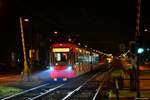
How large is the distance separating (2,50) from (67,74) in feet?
162

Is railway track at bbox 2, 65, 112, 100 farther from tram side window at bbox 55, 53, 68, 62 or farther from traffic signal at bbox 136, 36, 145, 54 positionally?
tram side window at bbox 55, 53, 68, 62

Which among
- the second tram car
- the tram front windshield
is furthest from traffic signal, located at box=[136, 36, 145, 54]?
the tram front windshield

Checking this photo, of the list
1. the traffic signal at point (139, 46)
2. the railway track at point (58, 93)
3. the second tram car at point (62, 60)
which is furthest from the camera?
the second tram car at point (62, 60)

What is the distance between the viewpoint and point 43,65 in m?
98.9

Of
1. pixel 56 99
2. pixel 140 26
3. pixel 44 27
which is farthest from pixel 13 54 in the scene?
pixel 140 26

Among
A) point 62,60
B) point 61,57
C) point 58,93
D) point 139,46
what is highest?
point 61,57

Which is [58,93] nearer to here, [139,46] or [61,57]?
[139,46]

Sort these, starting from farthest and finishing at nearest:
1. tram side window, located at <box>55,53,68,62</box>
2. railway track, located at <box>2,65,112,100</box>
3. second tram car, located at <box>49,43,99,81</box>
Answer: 1. tram side window, located at <box>55,53,68,62</box>
2. second tram car, located at <box>49,43,99,81</box>
3. railway track, located at <box>2,65,112,100</box>

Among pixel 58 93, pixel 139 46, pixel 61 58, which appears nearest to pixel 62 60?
pixel 61 58

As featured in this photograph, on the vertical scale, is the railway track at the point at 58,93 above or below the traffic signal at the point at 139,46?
below

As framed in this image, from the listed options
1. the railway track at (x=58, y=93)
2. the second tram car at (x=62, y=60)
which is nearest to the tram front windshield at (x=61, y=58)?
the second tram car at (x=62, y=60)

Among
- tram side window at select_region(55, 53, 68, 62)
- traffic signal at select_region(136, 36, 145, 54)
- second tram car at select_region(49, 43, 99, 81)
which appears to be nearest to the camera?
traffic signal at select_region(136, 36, 145, 54)

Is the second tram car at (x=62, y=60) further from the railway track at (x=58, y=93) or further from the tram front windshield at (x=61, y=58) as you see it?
the railway track at (x=58, y=93)

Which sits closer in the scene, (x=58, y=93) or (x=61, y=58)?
(x=58, y=93)
